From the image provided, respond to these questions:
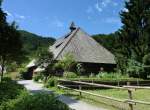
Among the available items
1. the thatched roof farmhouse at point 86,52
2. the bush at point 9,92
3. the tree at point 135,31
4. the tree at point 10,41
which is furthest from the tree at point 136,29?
the bush at point 9,92

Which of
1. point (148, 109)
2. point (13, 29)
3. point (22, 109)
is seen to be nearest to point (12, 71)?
point (13, 29)

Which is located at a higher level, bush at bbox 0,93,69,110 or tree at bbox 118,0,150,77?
tree at bbox 118,0,150,77

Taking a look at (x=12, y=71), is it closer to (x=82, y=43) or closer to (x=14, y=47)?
(x=82, y=43)

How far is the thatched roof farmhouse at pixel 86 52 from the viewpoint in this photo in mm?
48250

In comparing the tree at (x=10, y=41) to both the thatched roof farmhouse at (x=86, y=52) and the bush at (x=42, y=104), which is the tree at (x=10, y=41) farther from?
the bush at (x=42, y=104)

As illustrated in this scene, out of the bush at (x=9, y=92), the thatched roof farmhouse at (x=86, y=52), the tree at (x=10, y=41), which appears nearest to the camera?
the bush at (x=9, y=92)

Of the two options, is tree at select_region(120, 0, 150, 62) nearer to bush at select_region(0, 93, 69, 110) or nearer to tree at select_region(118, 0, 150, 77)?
tree at select_region(118, 0, 150, 77)

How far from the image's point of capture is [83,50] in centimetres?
5041

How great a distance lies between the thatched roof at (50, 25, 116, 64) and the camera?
48281 mm

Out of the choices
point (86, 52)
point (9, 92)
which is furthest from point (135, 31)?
point (9, 92)

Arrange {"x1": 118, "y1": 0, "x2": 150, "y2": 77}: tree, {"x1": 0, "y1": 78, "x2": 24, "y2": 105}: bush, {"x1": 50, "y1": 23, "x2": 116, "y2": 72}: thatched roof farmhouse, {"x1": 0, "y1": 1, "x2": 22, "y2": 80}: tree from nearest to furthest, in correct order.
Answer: {"x1": 0, "y1": 78, "x2": 24, "y2": 105}: bush < {"x1": 0, "y1": 1, "x2": 22, "y2": 80}: tree < {"x1": 50, "y1": 23, "x2": 116, "y2": 72}: thatched roof farmhouse < {"x1": 118, "y1": 0, "x2": 150, "y2": 77}: tree

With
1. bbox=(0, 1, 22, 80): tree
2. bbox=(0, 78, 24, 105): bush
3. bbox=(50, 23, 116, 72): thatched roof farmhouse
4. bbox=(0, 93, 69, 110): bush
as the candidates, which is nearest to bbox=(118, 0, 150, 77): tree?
bbox=(50, 23, 116, 72): thatched roof farmhouse

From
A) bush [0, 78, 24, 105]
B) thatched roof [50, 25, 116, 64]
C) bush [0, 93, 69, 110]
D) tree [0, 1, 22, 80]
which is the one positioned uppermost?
thatched roof [50, 25, 116, 64]

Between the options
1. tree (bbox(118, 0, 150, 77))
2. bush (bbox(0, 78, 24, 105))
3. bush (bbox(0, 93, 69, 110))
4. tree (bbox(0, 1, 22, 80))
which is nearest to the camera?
bush (bbox(0, 93, 69, 110))
